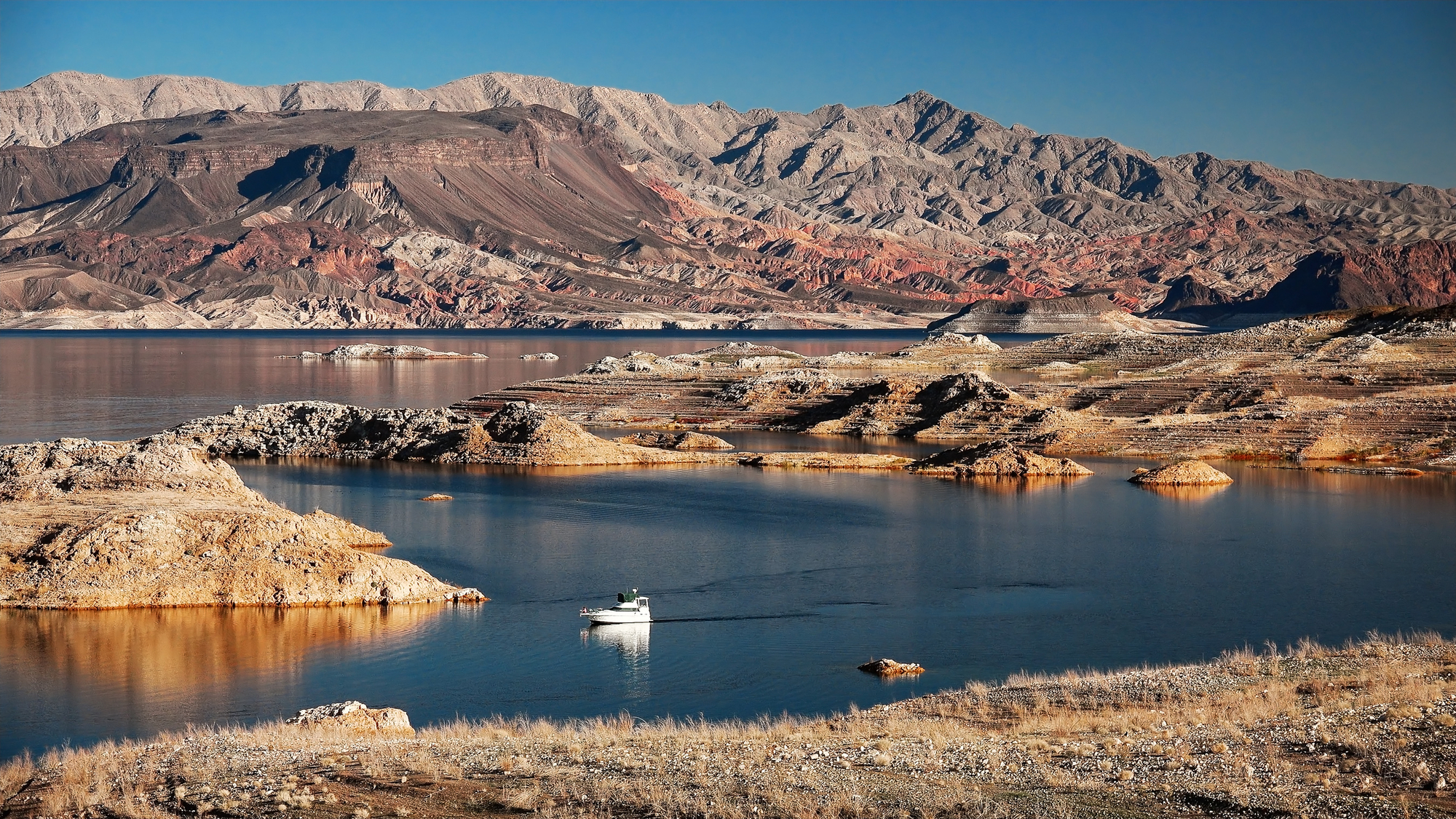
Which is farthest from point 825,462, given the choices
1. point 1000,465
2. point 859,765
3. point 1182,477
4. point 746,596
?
point 859,765

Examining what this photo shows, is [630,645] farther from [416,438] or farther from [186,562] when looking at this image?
[416,438]

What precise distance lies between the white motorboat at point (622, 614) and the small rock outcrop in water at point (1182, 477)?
34.9 metres

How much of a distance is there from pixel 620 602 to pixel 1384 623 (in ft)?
58.9

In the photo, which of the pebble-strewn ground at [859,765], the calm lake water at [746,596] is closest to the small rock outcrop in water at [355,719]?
the pebble-strewn ground at [859,765]

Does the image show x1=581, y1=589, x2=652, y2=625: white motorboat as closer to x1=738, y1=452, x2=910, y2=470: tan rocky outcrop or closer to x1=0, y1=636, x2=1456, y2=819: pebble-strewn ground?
x1=0, y1=636, x2=1456, y2=819: pebble-strewn ground

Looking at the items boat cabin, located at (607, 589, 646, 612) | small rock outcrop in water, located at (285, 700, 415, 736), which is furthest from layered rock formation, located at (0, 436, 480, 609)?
small rock outcrop in water, located at (285, 700, 415, 736)

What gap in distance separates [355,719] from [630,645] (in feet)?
28.6

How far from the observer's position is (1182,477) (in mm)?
63094

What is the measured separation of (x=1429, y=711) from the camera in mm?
21062

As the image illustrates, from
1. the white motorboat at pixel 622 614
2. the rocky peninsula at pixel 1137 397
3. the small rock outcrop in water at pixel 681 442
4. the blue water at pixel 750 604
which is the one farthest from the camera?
the rocky peninsula at pixel 1137 397

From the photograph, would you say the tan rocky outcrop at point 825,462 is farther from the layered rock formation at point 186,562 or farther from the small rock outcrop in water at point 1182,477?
the layered rock formation at point 186,562

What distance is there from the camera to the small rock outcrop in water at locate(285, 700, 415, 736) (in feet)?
77.7

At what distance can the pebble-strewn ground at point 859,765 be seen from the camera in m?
17.8

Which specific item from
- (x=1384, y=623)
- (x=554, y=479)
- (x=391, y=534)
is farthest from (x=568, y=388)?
(x=1384, y=623)
